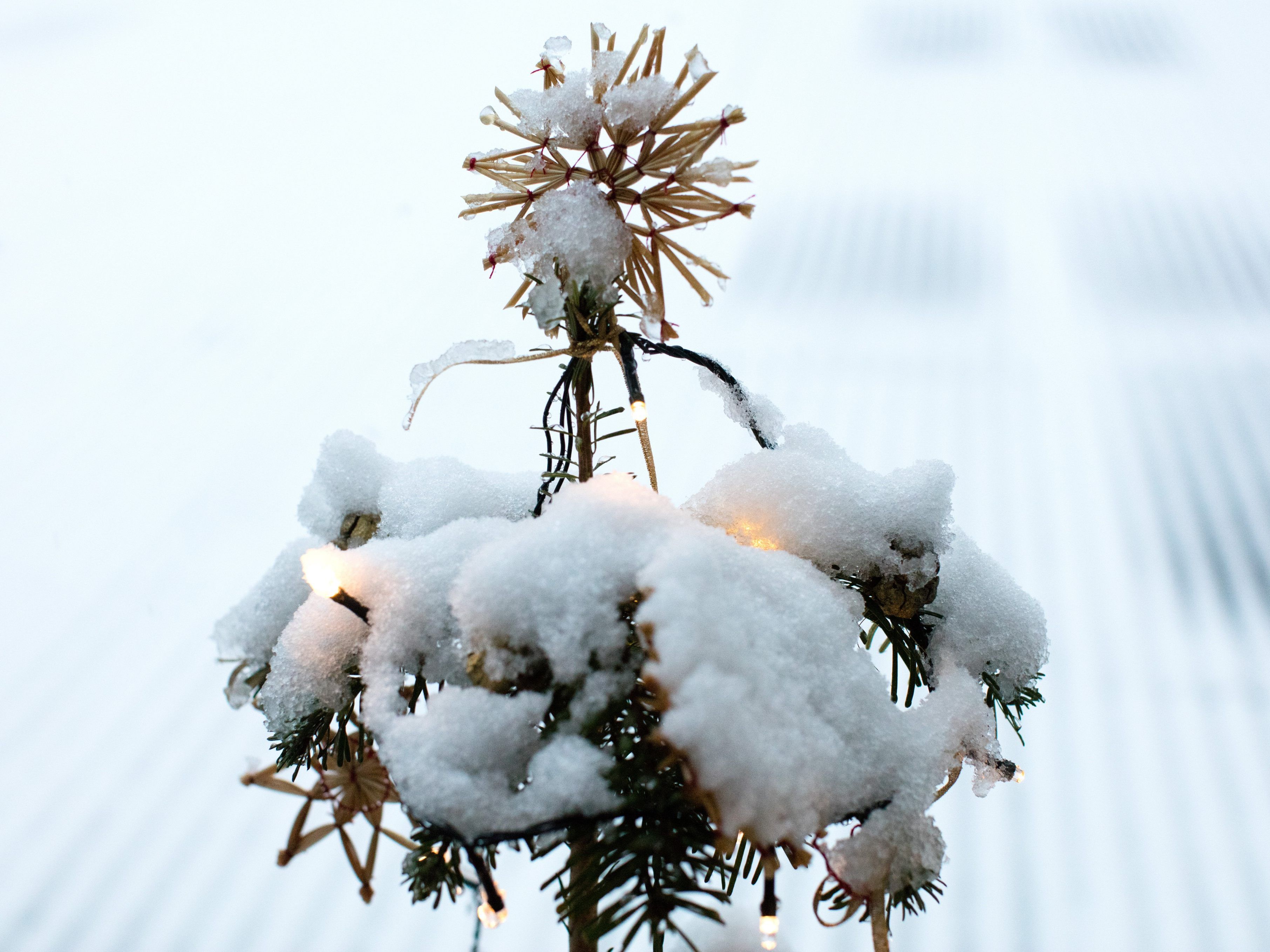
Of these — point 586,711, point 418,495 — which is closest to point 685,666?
point 586,711

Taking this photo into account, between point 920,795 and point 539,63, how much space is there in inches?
11.3

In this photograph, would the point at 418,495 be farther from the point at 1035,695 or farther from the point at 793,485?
the point at 1035,695

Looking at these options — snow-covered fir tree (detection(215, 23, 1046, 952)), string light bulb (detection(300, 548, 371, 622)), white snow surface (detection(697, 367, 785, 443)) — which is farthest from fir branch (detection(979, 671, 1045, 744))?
string light bulb (detection(300, 548, 371, 622))

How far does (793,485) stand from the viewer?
31cm

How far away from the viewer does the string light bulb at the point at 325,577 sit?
0.25 metres

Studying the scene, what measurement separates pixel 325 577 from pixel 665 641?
12 centimetres

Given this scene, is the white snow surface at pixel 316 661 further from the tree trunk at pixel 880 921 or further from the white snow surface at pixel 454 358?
the tree trunk at pixel 880 921

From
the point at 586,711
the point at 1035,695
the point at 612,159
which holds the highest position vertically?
the point at 612,159

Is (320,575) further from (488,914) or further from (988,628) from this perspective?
(988,628)

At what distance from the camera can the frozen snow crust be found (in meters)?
0.21

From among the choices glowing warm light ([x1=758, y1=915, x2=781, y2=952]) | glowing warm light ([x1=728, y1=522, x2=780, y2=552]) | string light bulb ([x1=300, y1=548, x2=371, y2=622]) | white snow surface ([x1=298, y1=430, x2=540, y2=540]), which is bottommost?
glowing warm light ([x1=758, y1=915, x2=781, y2=952])

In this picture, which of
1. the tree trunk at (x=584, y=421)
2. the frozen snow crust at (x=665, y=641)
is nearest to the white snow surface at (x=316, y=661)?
the frozen snow crust at (x=665, y=641)

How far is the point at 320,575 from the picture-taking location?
10.0 inches

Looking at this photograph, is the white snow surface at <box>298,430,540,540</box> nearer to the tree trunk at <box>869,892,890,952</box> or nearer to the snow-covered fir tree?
the snow-covered fir tree
